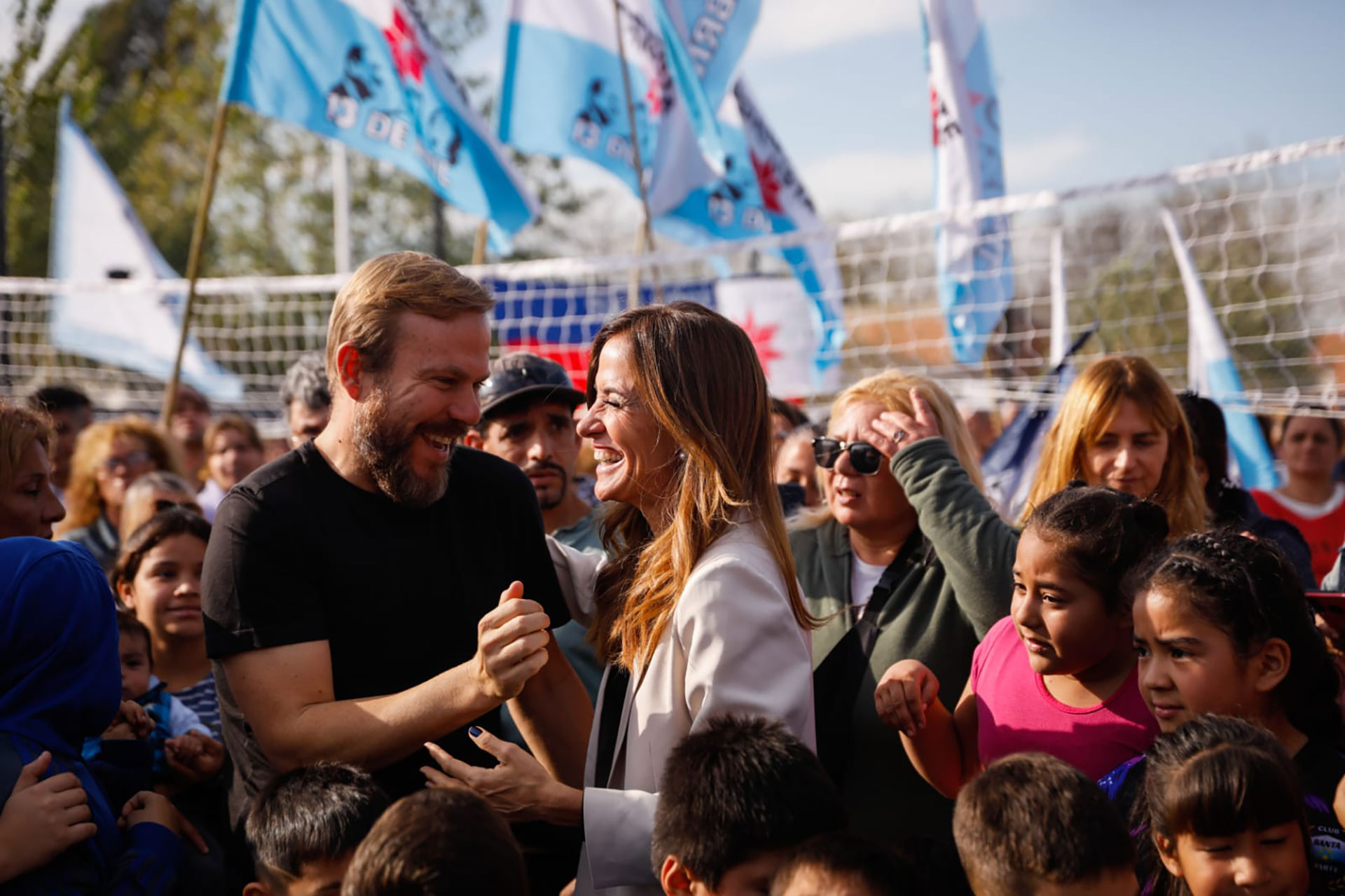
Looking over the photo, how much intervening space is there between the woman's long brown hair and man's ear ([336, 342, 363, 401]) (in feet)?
1.81

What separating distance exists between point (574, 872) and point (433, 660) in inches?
33.6

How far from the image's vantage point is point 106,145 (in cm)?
2422

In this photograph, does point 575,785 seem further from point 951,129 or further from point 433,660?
point 951,129

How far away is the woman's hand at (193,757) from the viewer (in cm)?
300

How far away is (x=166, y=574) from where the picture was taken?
3.93 m

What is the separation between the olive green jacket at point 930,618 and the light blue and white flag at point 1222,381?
315cm

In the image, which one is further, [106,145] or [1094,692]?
[106,145]

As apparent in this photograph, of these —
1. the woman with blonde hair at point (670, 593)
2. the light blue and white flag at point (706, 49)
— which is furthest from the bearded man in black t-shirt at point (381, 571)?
the light blue and white flag at point (706, 49)

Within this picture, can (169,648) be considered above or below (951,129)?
below

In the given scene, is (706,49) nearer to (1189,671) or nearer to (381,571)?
(381,571)

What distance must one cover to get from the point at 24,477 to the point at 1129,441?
2.96 meters

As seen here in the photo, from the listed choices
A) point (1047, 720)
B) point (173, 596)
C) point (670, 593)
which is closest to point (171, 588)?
point (173, 596)

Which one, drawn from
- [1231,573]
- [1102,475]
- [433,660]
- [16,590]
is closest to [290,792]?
[433,660]

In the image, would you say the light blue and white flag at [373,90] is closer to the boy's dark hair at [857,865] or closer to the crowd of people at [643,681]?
the crowd of people at [643,681]
